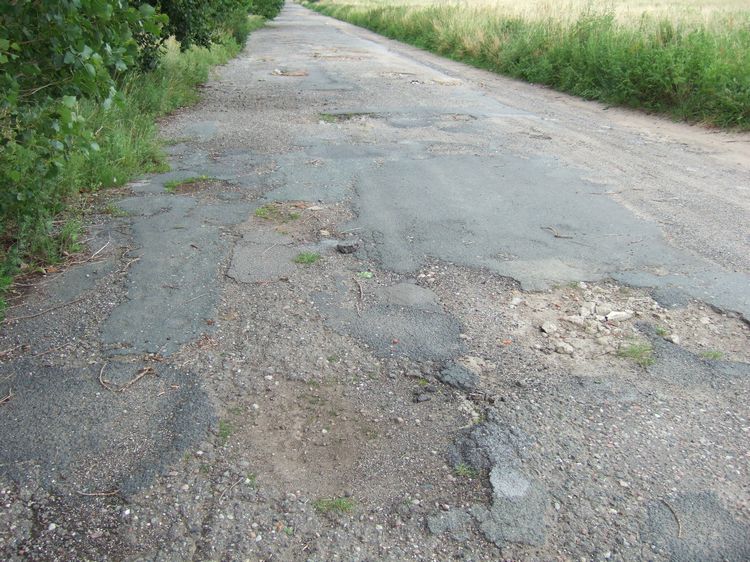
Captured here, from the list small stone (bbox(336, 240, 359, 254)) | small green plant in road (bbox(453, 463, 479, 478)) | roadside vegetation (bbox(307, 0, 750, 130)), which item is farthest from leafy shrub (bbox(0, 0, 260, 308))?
roadside vegetation (bbox(307, 0, 750, 130))

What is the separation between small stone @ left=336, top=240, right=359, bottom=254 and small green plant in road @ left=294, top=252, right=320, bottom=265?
200 mm

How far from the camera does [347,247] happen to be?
4.99m

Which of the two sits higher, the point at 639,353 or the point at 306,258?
the point at 639,353

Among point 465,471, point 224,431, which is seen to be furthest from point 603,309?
point 224,431

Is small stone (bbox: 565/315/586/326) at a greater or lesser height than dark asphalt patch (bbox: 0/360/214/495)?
greater

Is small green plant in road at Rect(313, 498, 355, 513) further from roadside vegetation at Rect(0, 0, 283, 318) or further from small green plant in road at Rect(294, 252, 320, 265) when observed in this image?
small green plant in road at Rect(294, 252, 320, 265)

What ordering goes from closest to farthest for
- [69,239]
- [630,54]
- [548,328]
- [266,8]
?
[548,328] → [69,239] → [630,54] → [266,8]

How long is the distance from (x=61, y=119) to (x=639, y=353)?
319 cm

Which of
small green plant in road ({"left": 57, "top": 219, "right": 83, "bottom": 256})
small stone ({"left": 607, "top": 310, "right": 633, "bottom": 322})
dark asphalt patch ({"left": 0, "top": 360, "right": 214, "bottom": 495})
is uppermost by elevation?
small stone ({"left": 607, "top": 310, "right": 633, "bottom": 322})

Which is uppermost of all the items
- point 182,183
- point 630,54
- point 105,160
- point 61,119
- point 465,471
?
point 61,119

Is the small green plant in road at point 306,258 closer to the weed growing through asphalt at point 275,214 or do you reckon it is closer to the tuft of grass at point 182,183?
the weed growing through asphalt at point 275,214

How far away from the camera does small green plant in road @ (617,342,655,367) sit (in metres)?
3.55

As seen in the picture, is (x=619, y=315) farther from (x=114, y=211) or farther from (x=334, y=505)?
(x=114, y=211)

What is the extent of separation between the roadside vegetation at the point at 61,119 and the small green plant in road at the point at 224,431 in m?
1.60
